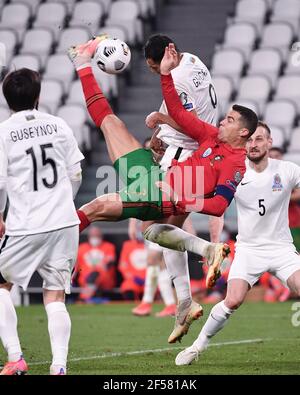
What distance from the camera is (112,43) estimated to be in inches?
345

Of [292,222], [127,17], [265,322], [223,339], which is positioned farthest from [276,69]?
[223,339]

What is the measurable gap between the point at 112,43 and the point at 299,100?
11.6 meters

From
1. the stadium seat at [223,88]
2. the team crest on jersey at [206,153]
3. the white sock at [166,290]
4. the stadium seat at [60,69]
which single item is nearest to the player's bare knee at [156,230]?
the team crest on jersey at [206,153]

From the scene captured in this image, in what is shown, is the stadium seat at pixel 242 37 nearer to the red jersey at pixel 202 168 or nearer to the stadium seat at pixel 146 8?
the stadium seat at pixel 146 8

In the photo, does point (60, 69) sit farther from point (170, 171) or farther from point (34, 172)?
point (34, 172)

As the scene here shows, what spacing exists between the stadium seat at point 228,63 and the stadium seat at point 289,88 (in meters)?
0.92

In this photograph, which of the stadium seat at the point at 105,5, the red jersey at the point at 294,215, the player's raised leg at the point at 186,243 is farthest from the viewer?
the stadium seat at the point at 105,5

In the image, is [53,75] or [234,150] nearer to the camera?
[234,150]

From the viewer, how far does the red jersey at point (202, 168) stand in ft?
28.1

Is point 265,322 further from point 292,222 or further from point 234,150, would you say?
point 234,150

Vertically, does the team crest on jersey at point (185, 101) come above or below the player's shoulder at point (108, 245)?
above

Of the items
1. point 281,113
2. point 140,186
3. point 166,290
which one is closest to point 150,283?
point 166,290

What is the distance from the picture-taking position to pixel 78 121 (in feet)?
63.6
